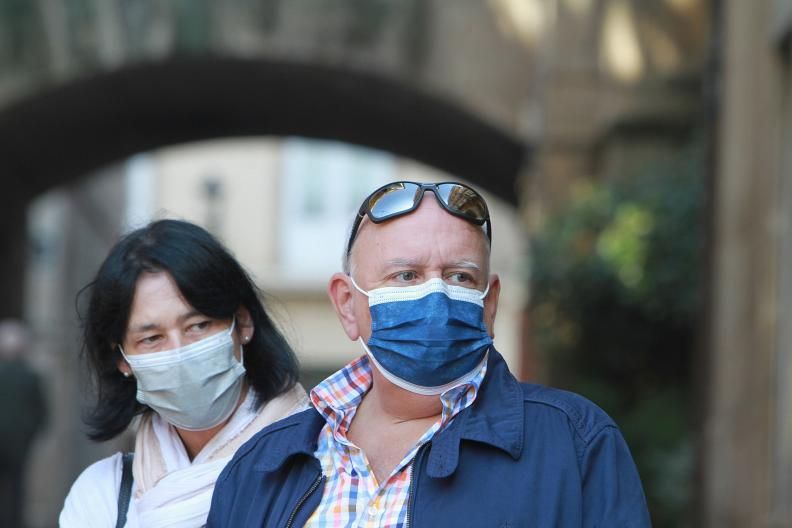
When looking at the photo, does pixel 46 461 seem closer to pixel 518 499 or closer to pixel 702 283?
pixel 702 283

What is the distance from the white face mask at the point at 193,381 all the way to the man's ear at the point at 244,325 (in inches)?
2.1

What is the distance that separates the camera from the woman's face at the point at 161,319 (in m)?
3.52

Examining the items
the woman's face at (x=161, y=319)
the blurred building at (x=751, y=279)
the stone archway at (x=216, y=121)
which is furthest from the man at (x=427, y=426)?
the stone archway at (x=216, y=121)

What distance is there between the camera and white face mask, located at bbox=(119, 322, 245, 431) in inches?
138

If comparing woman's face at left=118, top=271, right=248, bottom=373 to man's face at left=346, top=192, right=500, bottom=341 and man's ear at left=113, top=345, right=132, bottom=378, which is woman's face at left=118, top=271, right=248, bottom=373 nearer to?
man's ear at left=113, top=345, right=132, bottom=378

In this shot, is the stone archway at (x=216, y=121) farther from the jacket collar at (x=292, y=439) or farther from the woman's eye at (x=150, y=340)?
the jacket collar at (x=292, y=439)

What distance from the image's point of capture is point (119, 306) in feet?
11.7

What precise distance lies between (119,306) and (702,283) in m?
5.81

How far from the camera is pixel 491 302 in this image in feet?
10.4

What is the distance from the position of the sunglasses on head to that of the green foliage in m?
5.93

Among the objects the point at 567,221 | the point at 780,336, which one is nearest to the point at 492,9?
the point at 567,221

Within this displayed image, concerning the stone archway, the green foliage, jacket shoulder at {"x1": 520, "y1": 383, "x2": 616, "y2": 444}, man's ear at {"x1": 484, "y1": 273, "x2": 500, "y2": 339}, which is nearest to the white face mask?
man's ear at {"x1": 484, "y1": 273, "x2": 500, "y2": 339}

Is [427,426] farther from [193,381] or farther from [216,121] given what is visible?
[216,121]

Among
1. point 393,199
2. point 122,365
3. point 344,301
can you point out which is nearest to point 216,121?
point 122,365
